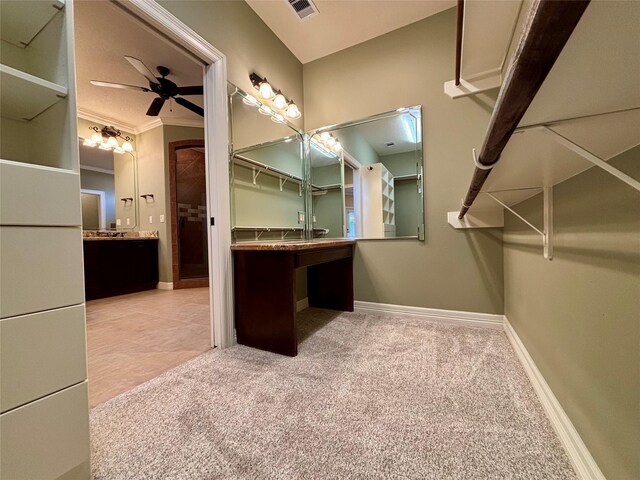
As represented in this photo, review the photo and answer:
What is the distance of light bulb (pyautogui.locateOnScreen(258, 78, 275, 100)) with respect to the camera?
2.10 m

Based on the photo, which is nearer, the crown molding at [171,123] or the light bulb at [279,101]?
the light bulb at [279,101]

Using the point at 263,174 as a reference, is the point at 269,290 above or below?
below

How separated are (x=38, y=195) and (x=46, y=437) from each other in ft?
2.20

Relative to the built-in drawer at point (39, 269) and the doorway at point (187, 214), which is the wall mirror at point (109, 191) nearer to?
the doorway at point (187, 214)

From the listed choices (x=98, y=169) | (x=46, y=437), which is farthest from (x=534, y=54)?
(x=98, y=169)

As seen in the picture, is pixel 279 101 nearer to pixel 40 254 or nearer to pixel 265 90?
pixel 265 90

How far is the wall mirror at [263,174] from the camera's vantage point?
1.94m

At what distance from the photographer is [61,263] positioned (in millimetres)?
732

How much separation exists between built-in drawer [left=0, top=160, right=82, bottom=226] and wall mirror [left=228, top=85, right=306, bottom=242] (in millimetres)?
1115

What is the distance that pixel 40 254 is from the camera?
0.69 meters

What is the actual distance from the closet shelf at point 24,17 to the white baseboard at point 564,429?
210cm

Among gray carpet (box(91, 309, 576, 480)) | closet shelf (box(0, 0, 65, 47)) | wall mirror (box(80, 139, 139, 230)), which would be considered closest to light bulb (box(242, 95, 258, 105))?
closet shelf (box(0, 0, 65, 47))

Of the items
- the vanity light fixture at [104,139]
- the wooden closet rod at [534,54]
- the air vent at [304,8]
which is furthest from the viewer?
the vanity light fixture at [104,139]

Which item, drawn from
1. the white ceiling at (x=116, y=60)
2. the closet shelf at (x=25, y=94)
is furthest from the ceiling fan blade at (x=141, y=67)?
the closet shelf at (x=25, y=94)
